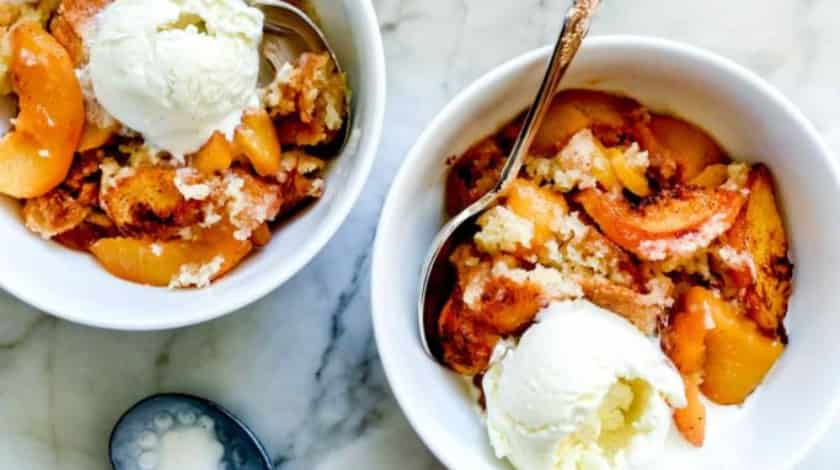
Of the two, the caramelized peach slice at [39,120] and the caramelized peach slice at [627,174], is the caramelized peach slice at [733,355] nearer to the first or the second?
the caramelized peach slice at [627,174]

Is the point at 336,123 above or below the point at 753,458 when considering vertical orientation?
above

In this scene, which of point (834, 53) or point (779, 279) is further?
point (834, 53)

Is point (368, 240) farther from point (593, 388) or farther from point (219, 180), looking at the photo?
point (593, 388)

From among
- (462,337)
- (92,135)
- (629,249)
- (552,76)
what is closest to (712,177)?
(629,249)

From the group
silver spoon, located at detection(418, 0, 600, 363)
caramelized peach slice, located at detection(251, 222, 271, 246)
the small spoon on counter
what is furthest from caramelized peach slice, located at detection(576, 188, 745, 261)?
the small spoon on counter

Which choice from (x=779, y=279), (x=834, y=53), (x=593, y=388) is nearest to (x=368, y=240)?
(x=593, y=388)

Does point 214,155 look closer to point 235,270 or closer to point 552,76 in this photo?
point 235,270


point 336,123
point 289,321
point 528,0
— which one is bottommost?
point 289,321

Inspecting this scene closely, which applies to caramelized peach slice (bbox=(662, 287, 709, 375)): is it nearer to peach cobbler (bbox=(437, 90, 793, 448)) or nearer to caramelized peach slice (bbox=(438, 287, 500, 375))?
peach cobbler (bbox=(437, 90, 793, 448))
